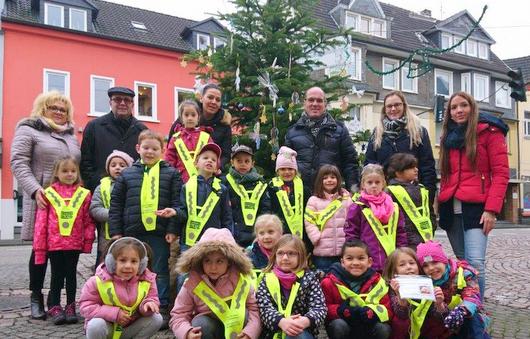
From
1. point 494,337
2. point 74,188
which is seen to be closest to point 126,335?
point 74,188

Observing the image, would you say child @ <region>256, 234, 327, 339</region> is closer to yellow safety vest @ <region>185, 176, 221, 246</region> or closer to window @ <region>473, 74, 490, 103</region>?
yellow safety vest @ <region>185, 176, 221, 246</region>

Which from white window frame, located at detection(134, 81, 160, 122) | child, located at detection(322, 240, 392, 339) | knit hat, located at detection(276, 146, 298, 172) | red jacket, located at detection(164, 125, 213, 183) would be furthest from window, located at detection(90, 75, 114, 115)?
child, located at detection(322, 240, 392, 339)

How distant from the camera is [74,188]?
5242 mm

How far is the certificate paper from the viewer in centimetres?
390

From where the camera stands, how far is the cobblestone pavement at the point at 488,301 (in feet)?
16.5

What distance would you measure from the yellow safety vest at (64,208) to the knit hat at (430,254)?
121 inches

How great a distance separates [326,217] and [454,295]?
1363 mm

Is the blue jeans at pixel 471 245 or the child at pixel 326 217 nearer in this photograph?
the blue jeans at pixel 471 245

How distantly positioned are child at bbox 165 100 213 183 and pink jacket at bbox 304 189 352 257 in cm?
127

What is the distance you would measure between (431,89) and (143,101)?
16947mm

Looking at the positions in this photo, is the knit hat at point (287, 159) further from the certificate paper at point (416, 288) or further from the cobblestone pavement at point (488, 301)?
the certificate paper at point (416, 288)

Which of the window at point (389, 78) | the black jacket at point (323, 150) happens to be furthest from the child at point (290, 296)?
the window at point (389, 78)

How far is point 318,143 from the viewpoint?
19.1 ft

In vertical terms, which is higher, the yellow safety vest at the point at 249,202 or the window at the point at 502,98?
the window at the point at 502,98
